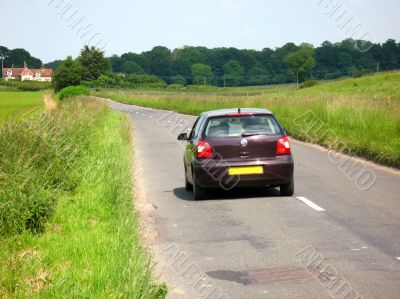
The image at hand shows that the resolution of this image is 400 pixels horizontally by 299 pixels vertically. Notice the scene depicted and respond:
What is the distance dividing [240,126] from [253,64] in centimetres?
18343

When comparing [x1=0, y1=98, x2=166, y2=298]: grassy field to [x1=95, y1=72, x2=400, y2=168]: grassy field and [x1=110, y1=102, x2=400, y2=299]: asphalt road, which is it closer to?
[x1=110, y1=102, x2=400, y2=299]: asphalt road

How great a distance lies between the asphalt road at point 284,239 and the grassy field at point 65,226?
1.83 ft

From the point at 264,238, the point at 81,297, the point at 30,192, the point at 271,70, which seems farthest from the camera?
the point at 271,70

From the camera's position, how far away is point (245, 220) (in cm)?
1013

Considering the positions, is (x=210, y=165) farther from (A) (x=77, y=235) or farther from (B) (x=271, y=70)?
(B) (x=271, y=70)

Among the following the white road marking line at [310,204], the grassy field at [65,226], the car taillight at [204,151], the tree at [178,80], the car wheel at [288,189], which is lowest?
the tree at [178,80]

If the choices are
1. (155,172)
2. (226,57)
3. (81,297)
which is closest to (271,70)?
(226,57)

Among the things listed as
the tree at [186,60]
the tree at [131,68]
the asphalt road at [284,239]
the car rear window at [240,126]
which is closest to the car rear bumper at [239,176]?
the asphalt road at [284,239]

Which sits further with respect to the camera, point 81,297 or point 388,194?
point 388,194

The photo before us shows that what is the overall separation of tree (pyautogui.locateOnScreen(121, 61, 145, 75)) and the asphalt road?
175 m

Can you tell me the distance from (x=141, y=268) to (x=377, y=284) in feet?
7.21

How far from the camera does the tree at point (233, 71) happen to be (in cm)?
18575

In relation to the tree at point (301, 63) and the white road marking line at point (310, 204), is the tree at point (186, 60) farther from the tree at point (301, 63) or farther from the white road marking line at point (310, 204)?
the white road marking line at point (310, 204)

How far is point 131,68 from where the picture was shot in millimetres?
189375
